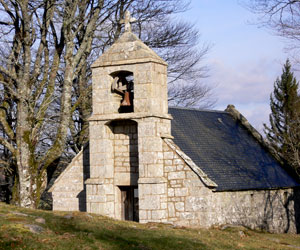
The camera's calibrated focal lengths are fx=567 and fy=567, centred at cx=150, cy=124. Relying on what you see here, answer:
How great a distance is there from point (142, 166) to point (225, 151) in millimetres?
5549

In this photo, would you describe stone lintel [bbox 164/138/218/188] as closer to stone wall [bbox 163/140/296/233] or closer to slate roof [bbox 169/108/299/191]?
stone wall [bbox 163/140/296/233]

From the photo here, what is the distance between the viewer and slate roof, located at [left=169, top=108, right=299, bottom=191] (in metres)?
20.8

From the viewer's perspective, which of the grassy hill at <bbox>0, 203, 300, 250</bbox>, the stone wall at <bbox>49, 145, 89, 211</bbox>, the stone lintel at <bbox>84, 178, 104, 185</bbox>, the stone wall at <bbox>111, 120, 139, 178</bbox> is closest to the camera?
the grassy hill at <bbox>0, 203, 300, 250</bbox>

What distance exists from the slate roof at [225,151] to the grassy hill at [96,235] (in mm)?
4044

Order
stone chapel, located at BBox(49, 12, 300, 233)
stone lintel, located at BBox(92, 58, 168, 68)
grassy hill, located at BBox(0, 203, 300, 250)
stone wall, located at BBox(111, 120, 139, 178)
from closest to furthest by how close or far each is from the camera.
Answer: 1. grassy hill, located at BBox(0, 203, 300, 250)
2. stone chapel, located at BBox(49, 12, 300, 233)
3. stone lintel, located at BBox(92, 58, 168, 68)
4. stone wall, located at BBox(111, 120, 139, 178)

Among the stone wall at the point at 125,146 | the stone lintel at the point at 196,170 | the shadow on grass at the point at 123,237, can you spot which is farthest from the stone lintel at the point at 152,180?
the shadow on grass at the point at 123,237

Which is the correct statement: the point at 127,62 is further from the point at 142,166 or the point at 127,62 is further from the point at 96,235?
the point at 96,235

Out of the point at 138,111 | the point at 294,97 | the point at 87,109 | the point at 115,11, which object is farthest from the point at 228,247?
the point at 294,97

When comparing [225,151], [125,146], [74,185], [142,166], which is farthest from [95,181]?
[225,151]

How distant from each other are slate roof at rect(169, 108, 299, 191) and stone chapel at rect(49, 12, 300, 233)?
0.23 feet

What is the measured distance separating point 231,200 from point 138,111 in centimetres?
485

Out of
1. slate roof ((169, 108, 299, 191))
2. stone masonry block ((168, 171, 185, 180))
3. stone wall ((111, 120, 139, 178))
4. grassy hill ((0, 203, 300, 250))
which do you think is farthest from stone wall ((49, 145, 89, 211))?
grassy hill ((0, 203, 300, 250))

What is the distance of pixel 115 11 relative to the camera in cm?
2777

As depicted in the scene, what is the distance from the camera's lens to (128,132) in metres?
19.1
